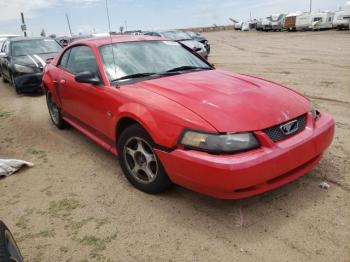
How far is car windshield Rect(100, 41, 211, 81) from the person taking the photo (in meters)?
3.76

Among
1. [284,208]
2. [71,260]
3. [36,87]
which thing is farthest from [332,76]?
[71,260]

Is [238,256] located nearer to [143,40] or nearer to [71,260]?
[71,260]

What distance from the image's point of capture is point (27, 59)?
30.0 ft

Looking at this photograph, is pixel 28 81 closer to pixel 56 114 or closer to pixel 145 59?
pixel 56 114

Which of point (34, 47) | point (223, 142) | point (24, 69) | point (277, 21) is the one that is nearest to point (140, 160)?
point (223, 142)

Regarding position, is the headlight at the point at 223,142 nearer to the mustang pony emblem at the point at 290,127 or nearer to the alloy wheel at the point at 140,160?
the mustang pony emblem at the point at 290,127

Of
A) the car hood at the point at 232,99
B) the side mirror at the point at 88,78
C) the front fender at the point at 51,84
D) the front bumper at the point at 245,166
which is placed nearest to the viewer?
the front bumper at the point at 245,166

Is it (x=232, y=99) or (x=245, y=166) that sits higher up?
(x=232, y=99)

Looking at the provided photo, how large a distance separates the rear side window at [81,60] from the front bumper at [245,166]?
5.51 ft

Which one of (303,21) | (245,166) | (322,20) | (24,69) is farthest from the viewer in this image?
(303,21)

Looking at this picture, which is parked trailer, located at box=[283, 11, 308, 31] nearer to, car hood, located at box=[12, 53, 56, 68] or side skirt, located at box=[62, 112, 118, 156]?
car hood, located at box=[12, 53, 56, 68]

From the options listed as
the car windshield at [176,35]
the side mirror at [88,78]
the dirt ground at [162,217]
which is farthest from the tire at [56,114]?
the car windshield at [176,35]

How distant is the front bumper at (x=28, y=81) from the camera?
887 cm

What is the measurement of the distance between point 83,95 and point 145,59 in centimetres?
87
